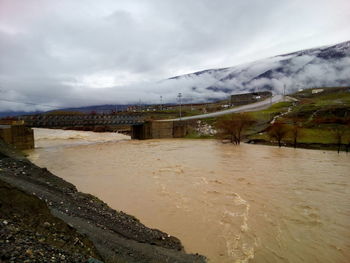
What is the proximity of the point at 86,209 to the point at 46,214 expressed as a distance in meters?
3.83

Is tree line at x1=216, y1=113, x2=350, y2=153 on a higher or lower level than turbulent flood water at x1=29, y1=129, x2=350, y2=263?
higher

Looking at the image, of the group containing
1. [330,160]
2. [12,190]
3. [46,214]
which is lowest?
[330,160]

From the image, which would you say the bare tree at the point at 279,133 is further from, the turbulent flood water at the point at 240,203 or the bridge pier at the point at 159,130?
the bridge pier at the point at 159,130

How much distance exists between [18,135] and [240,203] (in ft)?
156

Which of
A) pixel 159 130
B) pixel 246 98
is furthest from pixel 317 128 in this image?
pixel 246 98

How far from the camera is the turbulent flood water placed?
10.7m

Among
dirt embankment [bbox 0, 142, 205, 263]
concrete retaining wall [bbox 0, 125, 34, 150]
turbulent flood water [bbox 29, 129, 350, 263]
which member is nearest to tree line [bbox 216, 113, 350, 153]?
turbulent flood water [bbox 29, 129, 350, 263]

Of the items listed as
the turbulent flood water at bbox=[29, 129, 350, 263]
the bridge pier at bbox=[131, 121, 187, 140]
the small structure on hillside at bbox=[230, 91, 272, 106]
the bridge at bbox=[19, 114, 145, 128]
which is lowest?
the turbulent flood water at bbox=[29, 129, 350, 263]

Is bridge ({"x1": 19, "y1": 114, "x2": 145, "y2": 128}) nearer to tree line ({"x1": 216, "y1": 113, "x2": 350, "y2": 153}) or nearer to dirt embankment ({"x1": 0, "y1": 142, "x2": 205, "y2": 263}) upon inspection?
tree line ({"x1": 216, "y1": 113, "x2": 350, "y2": 153})

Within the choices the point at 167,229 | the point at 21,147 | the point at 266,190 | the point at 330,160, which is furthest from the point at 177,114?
the point at 167,229

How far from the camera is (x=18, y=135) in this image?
4822cm

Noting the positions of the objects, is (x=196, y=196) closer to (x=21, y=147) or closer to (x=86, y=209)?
(x=86, y=209)

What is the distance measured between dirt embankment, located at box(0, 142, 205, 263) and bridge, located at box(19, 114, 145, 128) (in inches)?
1917

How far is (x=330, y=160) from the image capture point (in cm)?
3269
